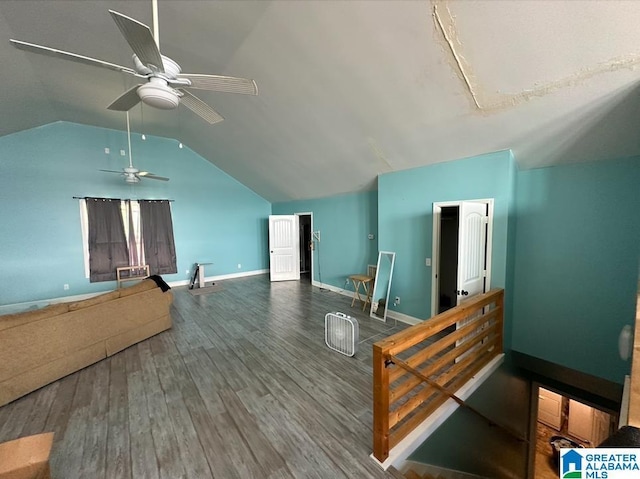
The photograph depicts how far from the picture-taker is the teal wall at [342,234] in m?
5.23

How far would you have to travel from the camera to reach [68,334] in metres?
2.75

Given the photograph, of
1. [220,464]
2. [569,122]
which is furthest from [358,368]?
[569,122]

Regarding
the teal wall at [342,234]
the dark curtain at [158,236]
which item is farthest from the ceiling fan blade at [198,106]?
the dark curtain at [158,236]

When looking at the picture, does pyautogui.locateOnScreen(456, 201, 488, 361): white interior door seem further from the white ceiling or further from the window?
the window

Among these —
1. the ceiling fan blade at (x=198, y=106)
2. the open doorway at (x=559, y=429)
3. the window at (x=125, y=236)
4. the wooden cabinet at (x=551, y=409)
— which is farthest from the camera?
the window at (x=125, y=236)

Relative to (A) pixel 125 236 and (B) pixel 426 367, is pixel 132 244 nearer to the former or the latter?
(A) pixel 125 236

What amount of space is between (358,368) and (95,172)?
23.4 ft

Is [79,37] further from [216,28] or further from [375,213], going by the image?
[375,213]

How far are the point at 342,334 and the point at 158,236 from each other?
18.9ft

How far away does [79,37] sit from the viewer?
271cm

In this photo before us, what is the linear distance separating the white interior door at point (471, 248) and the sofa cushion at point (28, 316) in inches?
184

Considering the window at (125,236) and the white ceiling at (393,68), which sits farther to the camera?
the window at (125,236)

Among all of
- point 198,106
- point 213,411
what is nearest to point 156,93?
point 198,106

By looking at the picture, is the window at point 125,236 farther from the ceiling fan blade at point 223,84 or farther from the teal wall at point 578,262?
the teal wall at point 578,262
